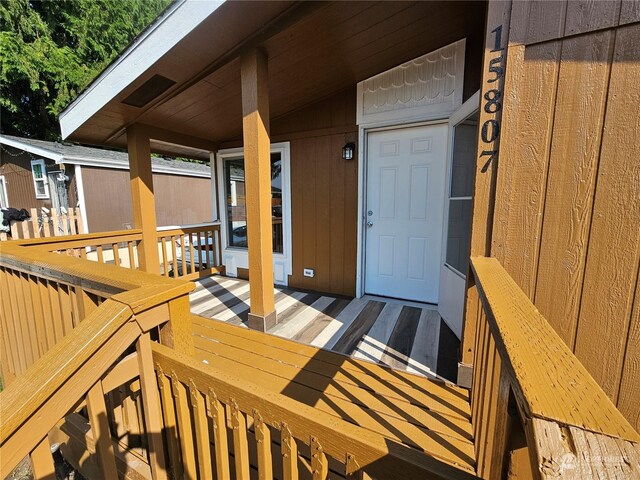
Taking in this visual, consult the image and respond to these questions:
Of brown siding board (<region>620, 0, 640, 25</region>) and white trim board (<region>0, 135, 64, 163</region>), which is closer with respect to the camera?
brown siding board (<region>620, 0, 640, 25</region>)

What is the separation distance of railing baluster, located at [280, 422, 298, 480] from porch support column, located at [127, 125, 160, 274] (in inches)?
131

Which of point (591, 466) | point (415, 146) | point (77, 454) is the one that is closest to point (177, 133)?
point (415, 146)

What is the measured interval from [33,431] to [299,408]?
0.77 m

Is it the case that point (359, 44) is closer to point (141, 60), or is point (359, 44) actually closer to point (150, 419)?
point (141, 60)

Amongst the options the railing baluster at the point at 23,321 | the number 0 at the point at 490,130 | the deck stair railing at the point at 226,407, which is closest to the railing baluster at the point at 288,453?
the deck stair railing at the point at 226,407

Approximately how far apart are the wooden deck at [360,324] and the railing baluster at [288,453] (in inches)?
53.9

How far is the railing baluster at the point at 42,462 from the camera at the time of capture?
0.86 meters

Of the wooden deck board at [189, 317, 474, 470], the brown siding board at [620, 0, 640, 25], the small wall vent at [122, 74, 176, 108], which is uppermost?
the small wall vent at [122, 74, 176, 108]

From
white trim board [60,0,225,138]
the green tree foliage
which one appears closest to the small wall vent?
white trim board [60,0,225,138]

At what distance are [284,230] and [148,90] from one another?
209cm

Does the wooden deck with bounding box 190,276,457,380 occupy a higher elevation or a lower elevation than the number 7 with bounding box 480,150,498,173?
lower

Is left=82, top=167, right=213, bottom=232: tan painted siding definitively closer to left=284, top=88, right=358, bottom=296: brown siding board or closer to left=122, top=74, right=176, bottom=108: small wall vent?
left=122, top=74, right=176, bottom=108: small wall vent

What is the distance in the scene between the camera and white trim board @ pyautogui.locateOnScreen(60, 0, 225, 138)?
1.83m

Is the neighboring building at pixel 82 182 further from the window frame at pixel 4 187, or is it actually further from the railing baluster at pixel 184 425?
the railing baluster at pixel 184 425
